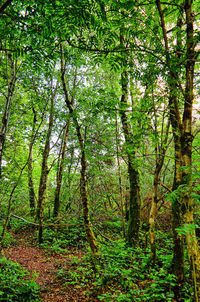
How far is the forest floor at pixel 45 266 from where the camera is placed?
12.3 ft

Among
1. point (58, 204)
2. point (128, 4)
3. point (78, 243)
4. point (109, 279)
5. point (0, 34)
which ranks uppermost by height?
point (128, 4)

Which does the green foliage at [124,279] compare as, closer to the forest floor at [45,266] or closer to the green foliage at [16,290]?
the forest floor at [45,266]

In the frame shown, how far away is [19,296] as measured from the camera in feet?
Answer: 10.8

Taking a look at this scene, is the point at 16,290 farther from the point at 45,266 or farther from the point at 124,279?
the point at 124,279

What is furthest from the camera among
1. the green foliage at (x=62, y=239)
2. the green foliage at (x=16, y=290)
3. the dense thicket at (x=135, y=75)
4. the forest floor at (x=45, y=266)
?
the green foliage at (x=62, y=239)

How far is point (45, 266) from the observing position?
17.8ft

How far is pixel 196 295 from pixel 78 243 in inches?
263

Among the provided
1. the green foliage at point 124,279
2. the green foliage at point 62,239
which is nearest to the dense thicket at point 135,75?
the green foliage at point 124,279

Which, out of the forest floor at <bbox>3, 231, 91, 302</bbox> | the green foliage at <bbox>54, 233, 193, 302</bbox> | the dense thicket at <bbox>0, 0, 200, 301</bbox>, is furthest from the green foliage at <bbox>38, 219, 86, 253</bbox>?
the green foliage at <bbox>54, 233, 193, 302</bbox>

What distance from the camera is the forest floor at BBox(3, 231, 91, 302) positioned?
3.75 meters

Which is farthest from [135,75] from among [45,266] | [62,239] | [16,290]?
[62,239]

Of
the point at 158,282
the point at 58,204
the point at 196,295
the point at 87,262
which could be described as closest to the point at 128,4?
the point at 196,295

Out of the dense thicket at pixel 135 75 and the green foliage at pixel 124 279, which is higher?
the dense thicket at pixel 135 75

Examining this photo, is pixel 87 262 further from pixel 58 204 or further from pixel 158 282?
pixel 58 204
